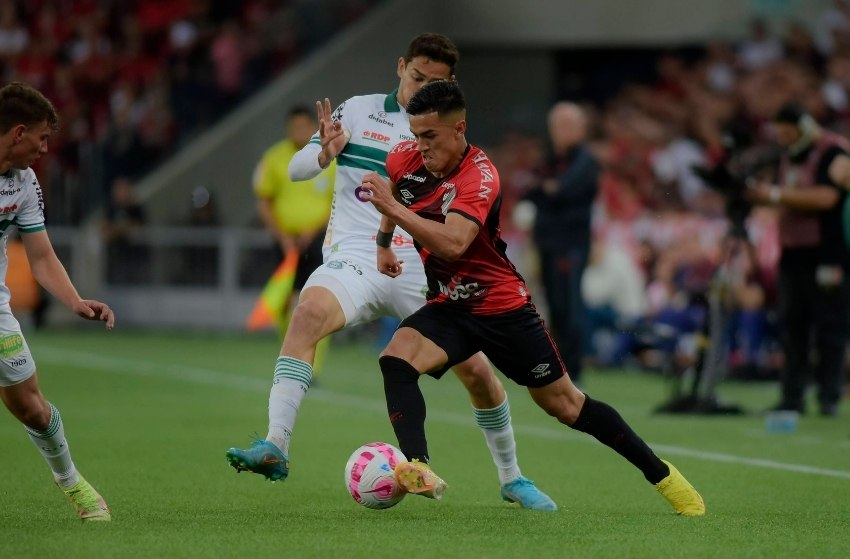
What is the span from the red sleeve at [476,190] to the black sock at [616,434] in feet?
3.42

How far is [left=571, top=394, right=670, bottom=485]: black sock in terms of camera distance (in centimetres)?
736

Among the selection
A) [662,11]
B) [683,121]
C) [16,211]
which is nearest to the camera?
[16,211]

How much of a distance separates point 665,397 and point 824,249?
8.22 feet

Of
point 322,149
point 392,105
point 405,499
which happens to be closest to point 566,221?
point 392,105

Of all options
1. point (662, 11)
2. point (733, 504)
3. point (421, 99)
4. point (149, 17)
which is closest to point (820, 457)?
point (733, 504)

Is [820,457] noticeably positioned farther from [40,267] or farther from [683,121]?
[683,121]

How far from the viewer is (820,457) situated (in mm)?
10062

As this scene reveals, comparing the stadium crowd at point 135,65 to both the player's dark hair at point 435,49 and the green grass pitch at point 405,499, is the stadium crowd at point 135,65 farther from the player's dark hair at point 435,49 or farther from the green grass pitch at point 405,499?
the player's dark hair at point 435,49

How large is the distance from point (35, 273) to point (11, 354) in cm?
47

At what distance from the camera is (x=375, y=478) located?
277 inches

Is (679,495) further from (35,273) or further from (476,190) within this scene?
(35,273)

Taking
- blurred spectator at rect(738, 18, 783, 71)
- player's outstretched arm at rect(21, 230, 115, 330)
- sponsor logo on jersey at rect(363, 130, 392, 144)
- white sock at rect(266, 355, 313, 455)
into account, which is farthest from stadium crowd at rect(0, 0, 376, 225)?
player's outstretched arm at rect(21, 230, 115, 330)

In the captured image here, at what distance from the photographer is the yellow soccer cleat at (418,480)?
21.7 feet

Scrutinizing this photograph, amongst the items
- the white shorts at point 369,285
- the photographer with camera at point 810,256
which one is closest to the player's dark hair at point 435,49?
the white shorts at point 369,285
